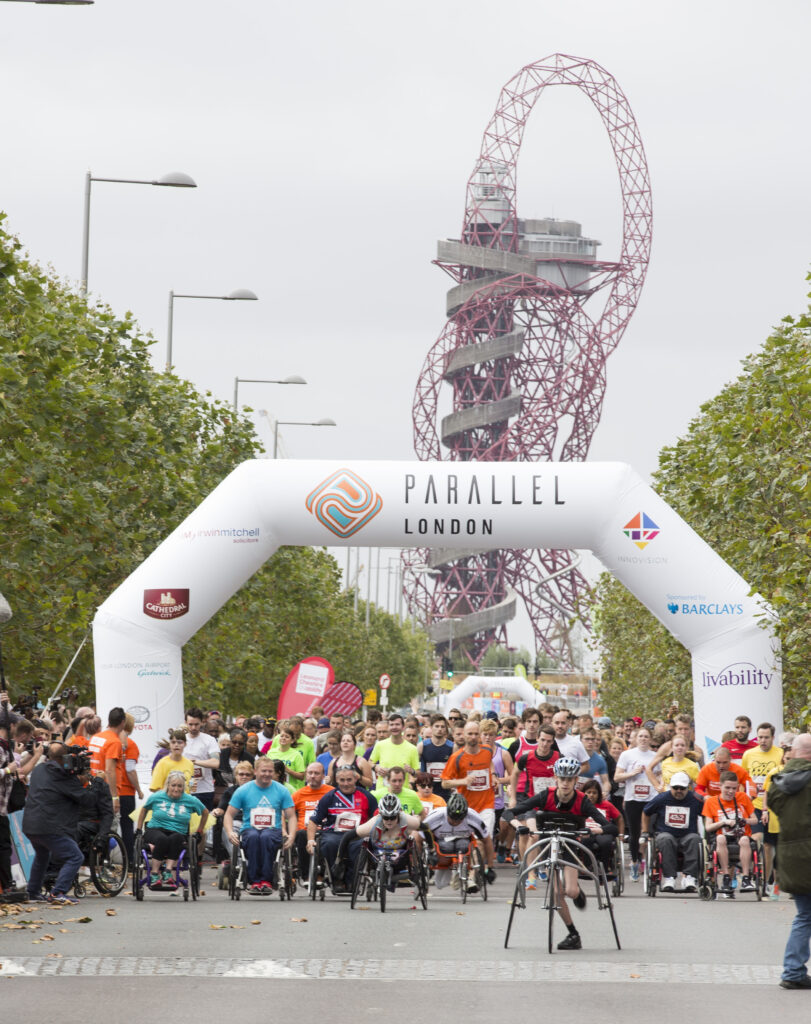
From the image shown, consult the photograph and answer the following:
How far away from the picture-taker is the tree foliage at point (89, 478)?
23625 millimetres

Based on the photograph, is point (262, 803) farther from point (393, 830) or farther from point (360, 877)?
point (393, 830)

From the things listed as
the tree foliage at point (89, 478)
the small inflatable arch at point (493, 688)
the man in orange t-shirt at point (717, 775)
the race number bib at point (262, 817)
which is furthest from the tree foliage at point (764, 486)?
the small inflatable arch at point (493, 688)

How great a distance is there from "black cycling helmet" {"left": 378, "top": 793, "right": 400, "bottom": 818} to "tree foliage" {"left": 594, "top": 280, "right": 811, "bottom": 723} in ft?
18.8

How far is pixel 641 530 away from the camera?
25047 millimetres

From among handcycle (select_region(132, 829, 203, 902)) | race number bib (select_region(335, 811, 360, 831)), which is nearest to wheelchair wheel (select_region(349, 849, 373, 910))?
race number bib (select_region(335, 811, 360, 831))

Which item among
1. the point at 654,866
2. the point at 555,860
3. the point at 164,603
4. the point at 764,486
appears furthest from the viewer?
the point at 764,486

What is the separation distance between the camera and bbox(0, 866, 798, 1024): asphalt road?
38.9ft

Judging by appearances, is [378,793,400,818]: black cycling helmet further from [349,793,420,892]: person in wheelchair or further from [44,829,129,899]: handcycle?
[44,829,129,899]: handcycle

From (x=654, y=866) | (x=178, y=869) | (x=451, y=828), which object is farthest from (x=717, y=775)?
(x=178, y=869)

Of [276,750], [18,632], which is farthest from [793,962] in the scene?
[18,632]

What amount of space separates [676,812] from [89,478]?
11.4 meters

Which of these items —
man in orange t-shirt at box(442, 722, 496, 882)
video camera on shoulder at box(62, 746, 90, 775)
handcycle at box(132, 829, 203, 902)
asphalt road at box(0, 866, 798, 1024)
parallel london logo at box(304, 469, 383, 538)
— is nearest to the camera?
asphalt road at box(0, 866, 798, 1024)

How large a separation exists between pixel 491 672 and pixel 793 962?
145 metres

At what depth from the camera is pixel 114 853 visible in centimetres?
2089
